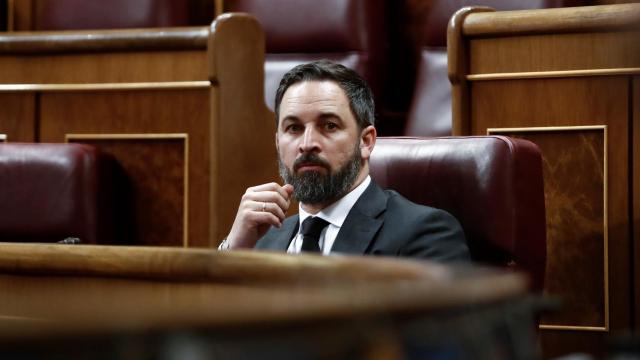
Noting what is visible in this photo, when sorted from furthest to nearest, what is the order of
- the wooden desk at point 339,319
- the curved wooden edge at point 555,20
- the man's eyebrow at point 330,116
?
the curved wooden edge at point 555,20 → the man's eyebrow at point 330,116 → the wooden desk at point 339,319

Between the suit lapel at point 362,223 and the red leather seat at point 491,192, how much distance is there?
1.2 inches

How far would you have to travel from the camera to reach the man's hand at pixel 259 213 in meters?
0.65

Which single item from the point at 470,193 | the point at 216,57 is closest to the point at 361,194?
the point at 470,193

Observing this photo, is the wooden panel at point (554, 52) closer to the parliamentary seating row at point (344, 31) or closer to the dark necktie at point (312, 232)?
the parliamentary seating row at point (344, 31)

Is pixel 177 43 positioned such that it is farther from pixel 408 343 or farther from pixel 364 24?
pixel 408 343

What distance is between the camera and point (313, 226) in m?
0.65

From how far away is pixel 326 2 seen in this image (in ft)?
3.63

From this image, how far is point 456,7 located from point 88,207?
0.44 meters

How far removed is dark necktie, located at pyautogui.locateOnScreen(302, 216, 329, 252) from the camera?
64 cm

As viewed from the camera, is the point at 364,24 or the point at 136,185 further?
the point at 364,24

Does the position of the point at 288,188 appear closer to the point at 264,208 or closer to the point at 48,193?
the point at 264,208

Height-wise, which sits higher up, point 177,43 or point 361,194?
point 177,43

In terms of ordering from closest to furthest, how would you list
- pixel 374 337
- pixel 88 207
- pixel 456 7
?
1. pixel 374 337
2. pixel 88 207
3. pixel 456 7

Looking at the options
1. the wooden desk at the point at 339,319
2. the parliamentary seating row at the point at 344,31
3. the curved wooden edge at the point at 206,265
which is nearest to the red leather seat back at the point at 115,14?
the parliamentary seating row at the point at 344,31
